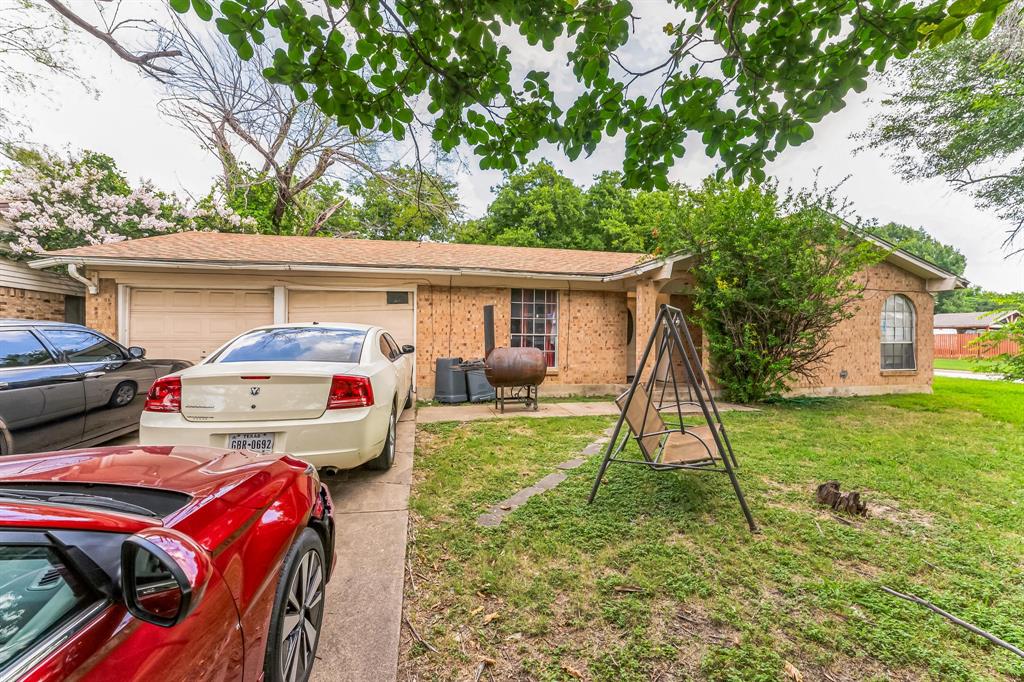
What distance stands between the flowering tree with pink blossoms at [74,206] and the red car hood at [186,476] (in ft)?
50.2

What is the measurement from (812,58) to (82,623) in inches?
158

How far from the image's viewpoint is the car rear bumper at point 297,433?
125 inches

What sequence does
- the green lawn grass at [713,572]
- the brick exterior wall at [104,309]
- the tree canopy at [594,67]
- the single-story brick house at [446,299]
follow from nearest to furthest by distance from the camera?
the green lawn grass at [713,572] < the tree canopy at [594,67] < the brick exterior wall at [104,309] < the single-story brick house at [446,299]

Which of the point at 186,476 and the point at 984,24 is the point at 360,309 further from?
the point at 984,24

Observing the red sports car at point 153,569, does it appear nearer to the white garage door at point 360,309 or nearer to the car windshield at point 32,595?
the car windshield at point 32,595

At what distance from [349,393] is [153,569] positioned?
255 centimetres

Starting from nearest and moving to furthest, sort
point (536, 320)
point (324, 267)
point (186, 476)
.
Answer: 1. point (186, 476)
2. point (324, 267)
3. point (536, 320)

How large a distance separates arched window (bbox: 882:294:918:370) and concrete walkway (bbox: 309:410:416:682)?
42.1 ft

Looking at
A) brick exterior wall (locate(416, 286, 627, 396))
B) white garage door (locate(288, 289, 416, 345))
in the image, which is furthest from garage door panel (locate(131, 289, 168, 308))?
brick exterior wall (locate(416, 286, 627, 396))

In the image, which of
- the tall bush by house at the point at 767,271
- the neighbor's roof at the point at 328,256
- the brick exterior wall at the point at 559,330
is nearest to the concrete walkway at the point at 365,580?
the brick exterior wall at the point at 559,330

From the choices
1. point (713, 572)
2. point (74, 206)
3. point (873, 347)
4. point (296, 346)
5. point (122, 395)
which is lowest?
point (713, 572)

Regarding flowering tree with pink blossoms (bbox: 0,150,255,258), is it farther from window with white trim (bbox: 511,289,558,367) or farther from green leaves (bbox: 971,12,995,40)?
green leaves (bbox: 971,12,995,40)

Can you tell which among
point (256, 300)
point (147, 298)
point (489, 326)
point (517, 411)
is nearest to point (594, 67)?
point (517, 411)

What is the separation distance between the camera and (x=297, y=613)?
1.68 meters
